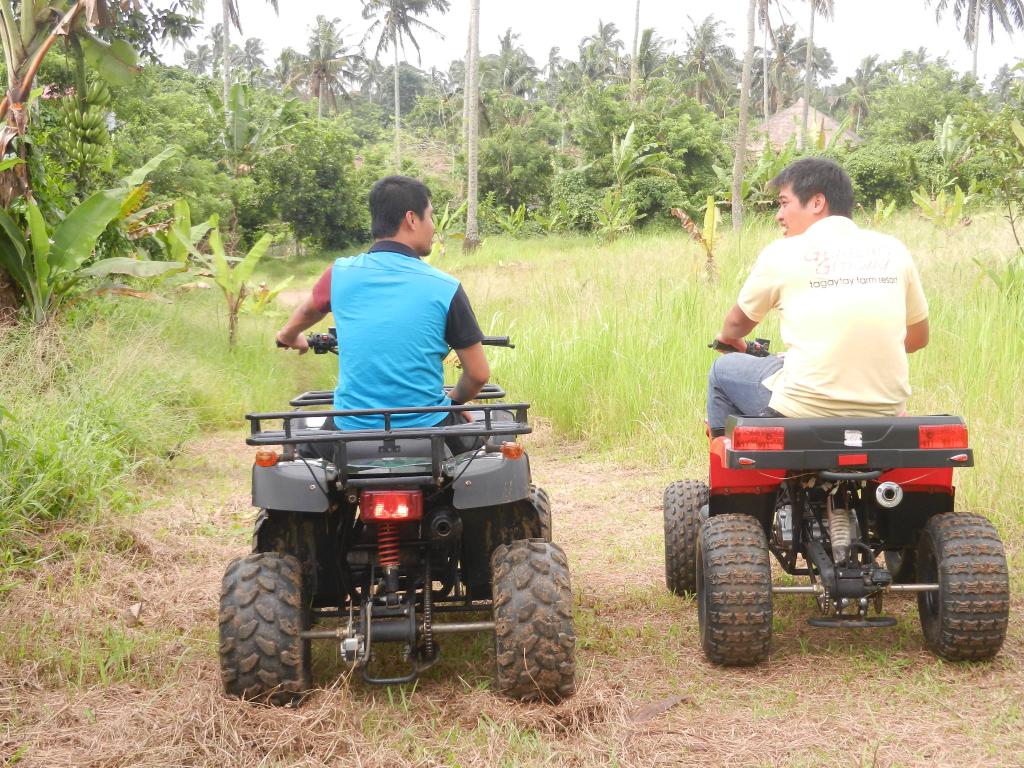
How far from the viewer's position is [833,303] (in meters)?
3.60

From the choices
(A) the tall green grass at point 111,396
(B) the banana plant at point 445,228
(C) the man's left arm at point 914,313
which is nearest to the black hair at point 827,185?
(C) the man's left arm at point 914,313

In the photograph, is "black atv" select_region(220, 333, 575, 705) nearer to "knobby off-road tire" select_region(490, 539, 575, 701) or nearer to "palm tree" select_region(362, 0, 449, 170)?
"knobby off-road tire" select_region(490, 539, 575, 701)

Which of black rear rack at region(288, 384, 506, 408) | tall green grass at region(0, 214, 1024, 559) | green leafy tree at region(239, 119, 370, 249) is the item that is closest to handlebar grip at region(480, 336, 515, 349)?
black rear rack at region(288, 384, 506, 408)

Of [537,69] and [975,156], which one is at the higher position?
[537,69]

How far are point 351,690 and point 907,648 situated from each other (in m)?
2.13

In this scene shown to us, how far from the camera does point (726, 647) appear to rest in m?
3.64

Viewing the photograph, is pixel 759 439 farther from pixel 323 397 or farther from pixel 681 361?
pixel 681 361

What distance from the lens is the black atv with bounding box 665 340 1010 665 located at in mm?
3525

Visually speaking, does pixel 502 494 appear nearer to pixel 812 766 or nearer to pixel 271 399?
pixel 812 766

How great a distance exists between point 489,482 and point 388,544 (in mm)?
418

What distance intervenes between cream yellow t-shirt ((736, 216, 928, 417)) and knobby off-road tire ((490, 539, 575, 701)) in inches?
46.5

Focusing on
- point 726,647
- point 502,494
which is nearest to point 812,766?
point 726,647

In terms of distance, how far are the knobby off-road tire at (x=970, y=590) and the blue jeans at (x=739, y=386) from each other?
2.79 ft

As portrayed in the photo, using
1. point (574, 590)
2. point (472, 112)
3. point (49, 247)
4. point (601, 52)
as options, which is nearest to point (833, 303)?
point (574, 590)
